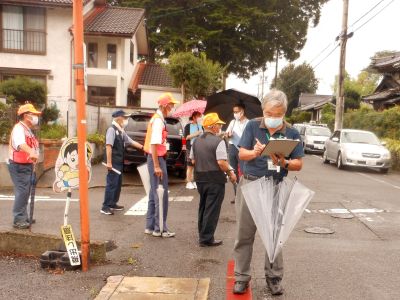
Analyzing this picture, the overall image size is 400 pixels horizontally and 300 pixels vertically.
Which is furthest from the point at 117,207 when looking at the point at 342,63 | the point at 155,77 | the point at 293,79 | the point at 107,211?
the point at 293,79

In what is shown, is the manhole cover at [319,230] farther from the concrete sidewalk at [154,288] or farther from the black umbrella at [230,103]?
the concrete sidewalk at [154,288]

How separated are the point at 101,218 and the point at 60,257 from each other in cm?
264

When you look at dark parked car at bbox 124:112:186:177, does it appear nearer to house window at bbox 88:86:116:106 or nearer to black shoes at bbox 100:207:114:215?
black shoes at bbox 100:207:114:215

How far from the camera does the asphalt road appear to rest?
431 cm

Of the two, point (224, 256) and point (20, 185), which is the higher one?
point (20, 185)

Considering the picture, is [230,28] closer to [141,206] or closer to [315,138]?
[315,138]

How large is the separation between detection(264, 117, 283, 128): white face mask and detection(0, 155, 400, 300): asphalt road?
1591 mm

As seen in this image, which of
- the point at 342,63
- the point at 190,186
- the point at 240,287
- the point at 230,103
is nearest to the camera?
the point at 240,287

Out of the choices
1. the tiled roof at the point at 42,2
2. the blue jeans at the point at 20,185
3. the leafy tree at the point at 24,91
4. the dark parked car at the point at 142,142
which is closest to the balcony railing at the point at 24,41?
the tiled roof at the point at 42,2

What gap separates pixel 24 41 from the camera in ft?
70.6

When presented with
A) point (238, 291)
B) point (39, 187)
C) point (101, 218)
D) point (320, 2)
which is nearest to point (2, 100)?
point (39, 187)

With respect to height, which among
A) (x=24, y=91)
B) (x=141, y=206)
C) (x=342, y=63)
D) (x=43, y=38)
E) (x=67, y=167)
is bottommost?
(x=141, y=206)

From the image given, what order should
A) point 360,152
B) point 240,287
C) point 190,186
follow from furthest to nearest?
point 360,152, point 190,186, point 240,287

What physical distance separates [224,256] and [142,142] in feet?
20.5
